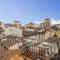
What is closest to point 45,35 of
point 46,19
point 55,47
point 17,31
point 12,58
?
point 17,31

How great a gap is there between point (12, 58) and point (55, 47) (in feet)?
14.7

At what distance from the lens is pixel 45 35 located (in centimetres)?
2819

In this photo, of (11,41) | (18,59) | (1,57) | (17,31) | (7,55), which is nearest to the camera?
(1,57)

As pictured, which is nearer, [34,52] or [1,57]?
[1,57]

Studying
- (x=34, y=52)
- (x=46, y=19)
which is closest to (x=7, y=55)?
(x=34, y=52)

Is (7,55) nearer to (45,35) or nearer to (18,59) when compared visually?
(18,59)

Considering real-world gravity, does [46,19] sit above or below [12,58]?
above

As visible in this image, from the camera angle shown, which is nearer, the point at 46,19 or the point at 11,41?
the point at 11,41

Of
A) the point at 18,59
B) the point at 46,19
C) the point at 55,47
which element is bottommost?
the point at 18,59

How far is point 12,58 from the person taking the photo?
14.2 meters

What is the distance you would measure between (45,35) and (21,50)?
13.3m

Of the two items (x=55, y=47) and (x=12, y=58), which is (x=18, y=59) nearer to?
(x=12, y=58)

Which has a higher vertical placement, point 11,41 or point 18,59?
point 11,41

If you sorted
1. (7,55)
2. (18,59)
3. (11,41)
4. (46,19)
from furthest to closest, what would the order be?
(46,19) < (11,41) < (18,59) < (7,55)
